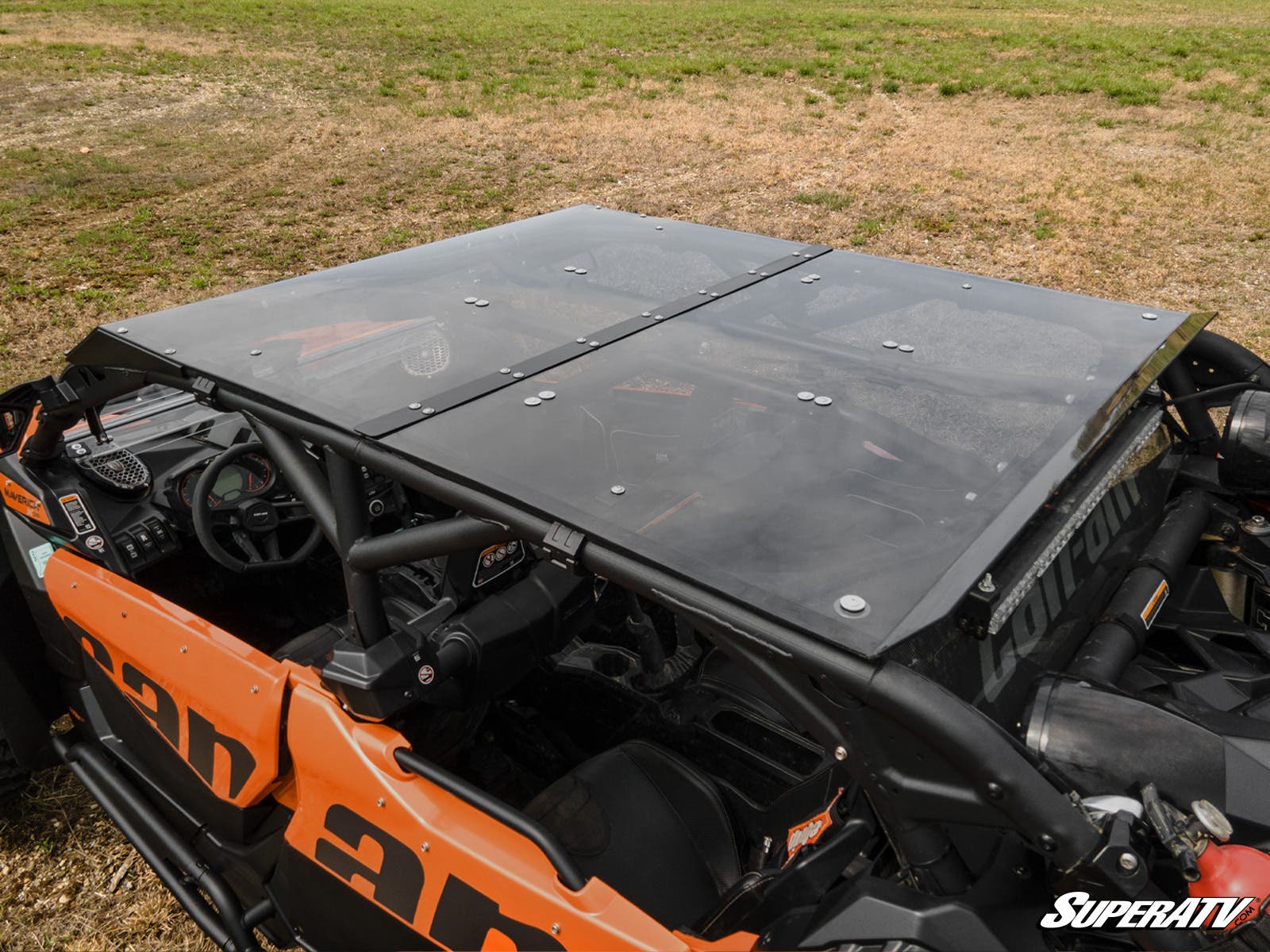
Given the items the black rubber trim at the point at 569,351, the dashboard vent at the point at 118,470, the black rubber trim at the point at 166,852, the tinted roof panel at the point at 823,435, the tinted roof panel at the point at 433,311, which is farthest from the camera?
the dashboard vent at the point at 118,470

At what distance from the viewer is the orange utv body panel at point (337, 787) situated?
1.79m

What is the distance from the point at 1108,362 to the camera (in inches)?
85.5

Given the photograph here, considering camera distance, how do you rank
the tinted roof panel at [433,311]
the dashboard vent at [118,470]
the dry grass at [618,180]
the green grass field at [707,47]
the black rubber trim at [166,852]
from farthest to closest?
the green grass field at [707,47] → the dry grass at [618,180] → the dashboard vent at [118,470] → the black rubber trim at [166,852] → the tinted roof panel at [433,311]

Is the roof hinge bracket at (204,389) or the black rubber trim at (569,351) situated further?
the roof hinge bracket at (204,389)

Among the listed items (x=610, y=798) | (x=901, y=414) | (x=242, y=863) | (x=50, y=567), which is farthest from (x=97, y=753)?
(x=901, y=414)

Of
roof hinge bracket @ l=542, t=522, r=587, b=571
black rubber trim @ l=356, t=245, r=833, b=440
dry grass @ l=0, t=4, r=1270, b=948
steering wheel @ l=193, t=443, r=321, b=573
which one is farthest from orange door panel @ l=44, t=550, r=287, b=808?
dry grass @ l=0, t=4, r=1270, b=948

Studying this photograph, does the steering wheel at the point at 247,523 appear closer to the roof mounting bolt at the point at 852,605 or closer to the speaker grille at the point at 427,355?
the speaker grille at the point at 427,355

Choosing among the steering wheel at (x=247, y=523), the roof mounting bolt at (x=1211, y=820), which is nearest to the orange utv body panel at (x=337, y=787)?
the steering wheel at (x=247, y=523)

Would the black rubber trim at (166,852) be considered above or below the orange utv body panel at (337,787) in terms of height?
below

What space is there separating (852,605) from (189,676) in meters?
Answer: 1.75

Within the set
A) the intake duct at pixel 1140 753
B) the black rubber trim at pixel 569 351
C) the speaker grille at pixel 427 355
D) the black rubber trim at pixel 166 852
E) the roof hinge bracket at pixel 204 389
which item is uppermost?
the black rubber trim at pixel 569 351

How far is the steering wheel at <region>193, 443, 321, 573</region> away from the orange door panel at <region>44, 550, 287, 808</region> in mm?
314

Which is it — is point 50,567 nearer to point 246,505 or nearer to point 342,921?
point 246,505

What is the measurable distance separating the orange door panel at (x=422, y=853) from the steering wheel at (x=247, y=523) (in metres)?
0.96
